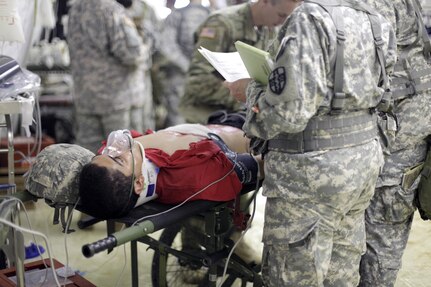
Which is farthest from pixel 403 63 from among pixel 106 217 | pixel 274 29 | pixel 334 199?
pixel 106 217

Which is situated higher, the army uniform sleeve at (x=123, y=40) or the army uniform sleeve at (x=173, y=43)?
the army uniform sleeve at (x=123, y=40)

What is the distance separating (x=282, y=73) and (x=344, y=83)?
0.68ft

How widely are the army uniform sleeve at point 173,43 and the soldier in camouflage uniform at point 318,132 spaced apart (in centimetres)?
327

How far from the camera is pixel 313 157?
163cm

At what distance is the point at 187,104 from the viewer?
10.3 feet

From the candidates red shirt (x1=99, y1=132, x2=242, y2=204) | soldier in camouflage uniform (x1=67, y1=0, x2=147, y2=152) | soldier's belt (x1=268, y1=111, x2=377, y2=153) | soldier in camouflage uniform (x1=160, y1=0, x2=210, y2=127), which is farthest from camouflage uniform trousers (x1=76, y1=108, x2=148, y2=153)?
soldier's belt (x1=268, y1=111, x2=377, y2=153)

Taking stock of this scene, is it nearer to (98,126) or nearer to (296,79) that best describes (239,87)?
(296,79)

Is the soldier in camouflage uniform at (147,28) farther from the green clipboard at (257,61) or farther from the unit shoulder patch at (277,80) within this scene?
the unit shoulder patch at (277,80)

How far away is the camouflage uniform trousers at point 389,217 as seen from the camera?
7.05 ft

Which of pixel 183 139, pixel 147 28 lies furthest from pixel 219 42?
pixel 147 28

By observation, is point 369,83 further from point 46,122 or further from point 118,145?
point 46,122

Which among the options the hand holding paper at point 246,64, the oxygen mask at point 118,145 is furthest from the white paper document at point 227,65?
the oxygen mask at point 118,145

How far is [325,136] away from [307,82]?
0.73 feet

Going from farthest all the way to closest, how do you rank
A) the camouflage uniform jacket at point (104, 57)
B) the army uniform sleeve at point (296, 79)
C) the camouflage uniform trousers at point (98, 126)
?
the camouflage uniform trousers at point (98, 126) < the camouflage uniform jacket at point (104, 57) < the army uniform sleeve at point (296, 79)
